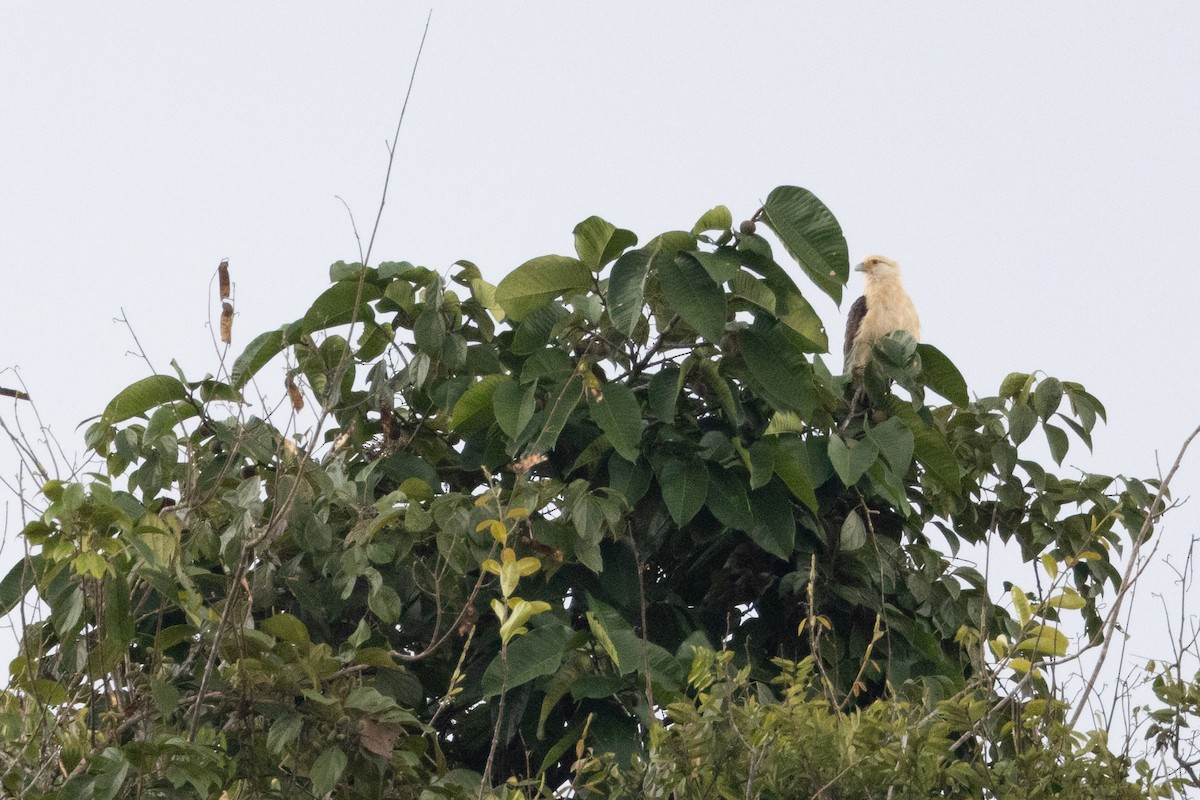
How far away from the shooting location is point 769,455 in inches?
161

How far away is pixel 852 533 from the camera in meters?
4.19

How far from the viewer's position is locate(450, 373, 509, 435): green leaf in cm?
412

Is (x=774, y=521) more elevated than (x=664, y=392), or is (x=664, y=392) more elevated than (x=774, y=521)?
(x=664, y=392)

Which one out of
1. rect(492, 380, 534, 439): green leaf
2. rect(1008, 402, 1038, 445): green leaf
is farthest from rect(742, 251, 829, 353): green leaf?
rect(1008, 402, 1038, 445): green leaf

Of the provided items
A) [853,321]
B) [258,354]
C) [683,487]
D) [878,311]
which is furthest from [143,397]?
[853,321]

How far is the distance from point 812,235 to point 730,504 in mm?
820

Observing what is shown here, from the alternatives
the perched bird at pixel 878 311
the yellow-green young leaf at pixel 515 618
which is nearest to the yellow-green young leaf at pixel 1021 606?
the yellow-green young leaf at pixel 515 618

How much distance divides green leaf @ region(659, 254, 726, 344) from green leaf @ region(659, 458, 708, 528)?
441 millimetres

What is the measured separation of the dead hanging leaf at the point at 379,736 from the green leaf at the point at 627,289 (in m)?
1.24

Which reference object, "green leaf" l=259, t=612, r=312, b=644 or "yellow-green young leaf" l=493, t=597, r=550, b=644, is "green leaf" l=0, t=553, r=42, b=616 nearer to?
"green leaf" l=259, t=612, r=312, b=644

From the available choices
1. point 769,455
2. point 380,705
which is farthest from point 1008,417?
point 380,705

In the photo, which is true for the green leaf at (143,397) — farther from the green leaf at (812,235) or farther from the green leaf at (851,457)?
the green leaf at (851,457)

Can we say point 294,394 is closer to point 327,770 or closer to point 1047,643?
point 327,770

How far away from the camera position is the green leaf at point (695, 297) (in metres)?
3.81
